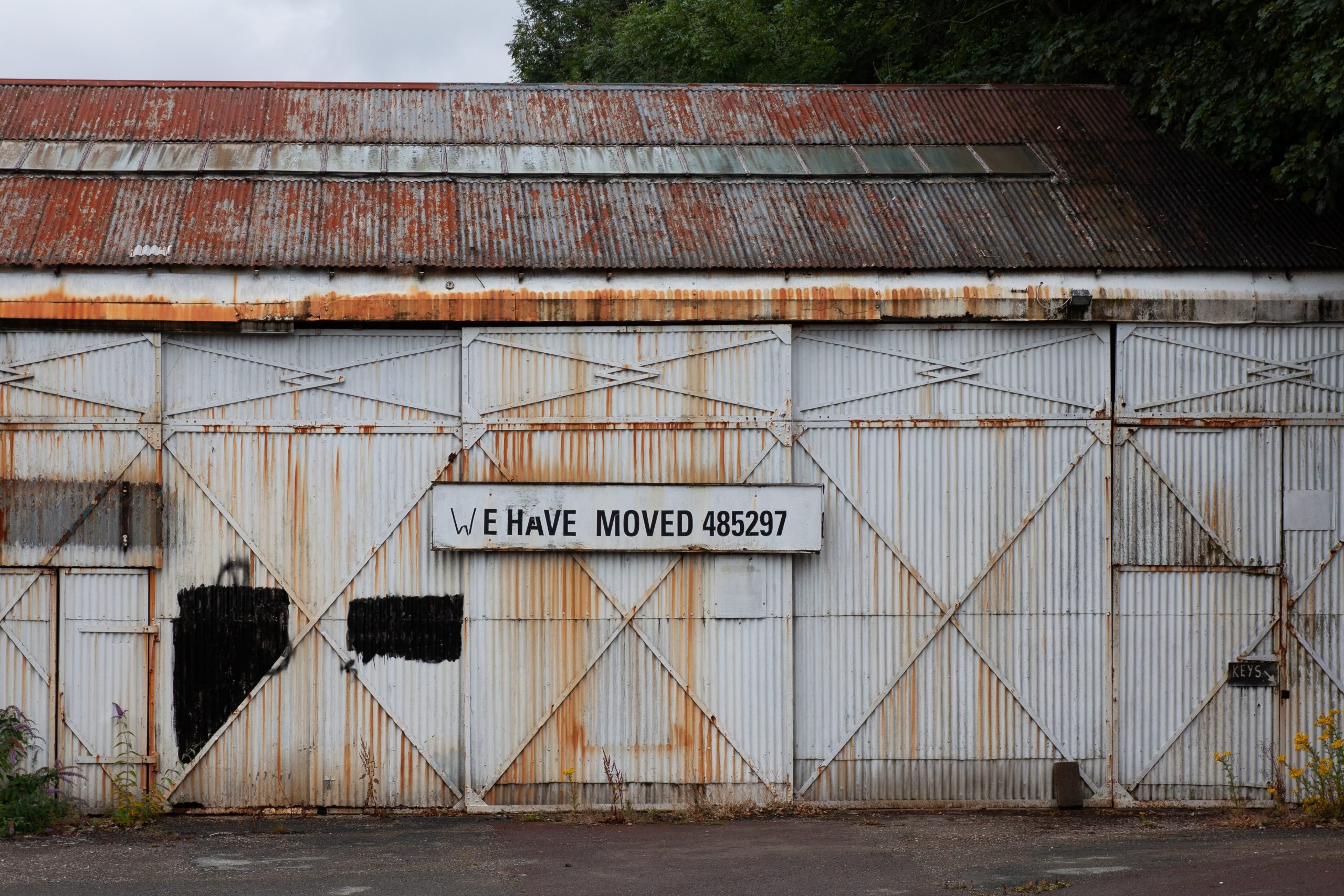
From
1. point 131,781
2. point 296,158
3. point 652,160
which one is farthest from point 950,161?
point 131,781

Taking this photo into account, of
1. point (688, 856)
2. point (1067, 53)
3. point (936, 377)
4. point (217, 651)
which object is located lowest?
point (688, 856)

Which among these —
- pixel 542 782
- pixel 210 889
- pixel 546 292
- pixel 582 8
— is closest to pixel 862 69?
pixel 582 8

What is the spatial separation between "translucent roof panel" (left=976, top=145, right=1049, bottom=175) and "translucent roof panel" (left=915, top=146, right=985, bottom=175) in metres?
0.14

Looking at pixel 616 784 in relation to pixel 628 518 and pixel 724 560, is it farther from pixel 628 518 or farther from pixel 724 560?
pixel 628 518

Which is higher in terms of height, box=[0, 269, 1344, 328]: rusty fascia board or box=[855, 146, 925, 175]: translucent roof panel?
box=[855, 146, 925, 175]: translucent roof panel

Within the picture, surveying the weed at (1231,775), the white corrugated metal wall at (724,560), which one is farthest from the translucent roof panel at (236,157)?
the weed at (1231,775)

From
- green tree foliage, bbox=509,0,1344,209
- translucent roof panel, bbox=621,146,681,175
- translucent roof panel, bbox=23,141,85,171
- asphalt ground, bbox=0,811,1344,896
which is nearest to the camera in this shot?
asphalt ground, bbox=0,811,1344,896

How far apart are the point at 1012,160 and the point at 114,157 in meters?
9.97

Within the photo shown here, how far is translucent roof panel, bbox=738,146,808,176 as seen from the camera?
1356cm

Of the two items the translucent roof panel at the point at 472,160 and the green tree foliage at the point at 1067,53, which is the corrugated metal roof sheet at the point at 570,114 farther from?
the green tree foliage at the point at 1067,53

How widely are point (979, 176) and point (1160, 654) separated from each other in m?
5.43

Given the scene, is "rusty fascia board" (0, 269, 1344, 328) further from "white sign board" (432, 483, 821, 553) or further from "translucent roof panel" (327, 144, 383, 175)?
"translucent roof panel" (327, 144, 383, 175)

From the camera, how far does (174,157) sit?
43.9ft

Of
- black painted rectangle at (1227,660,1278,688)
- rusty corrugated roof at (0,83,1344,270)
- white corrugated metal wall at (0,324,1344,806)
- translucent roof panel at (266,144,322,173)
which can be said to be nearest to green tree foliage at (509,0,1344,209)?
rusty corrugated roof at (0,83,1344,270)
